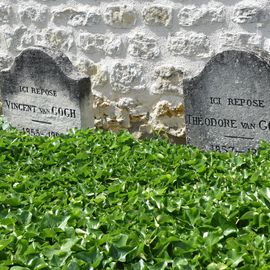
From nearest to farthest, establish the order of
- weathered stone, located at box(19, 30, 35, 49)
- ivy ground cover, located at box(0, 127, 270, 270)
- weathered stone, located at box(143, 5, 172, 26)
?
1. ivy ground cover, located at box(0, 127, 270, 270)
2. weathered stone, located at box(143, 5, 172, 26)
3. weathered stone, located at box(19, 30, 35, 49)

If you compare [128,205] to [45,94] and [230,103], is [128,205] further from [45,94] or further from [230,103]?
[45,94]

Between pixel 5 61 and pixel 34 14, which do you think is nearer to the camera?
pixel 34 14

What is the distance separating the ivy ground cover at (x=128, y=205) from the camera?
2.88 meters

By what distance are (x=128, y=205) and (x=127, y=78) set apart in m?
2.79

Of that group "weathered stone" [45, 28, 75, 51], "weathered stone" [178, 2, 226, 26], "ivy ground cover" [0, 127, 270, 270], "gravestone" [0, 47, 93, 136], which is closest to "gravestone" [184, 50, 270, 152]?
"ivy ground cover" [0, 127, 270, 270]

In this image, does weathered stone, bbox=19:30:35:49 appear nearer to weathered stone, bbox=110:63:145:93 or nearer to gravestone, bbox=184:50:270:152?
weathered stone, bbox=110:63:145:93

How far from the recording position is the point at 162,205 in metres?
3.41

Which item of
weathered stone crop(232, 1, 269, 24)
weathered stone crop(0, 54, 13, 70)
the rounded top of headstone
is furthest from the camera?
weathered stone crop(0, 54, 13, 70)

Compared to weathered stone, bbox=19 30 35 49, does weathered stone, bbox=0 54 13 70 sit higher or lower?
lower

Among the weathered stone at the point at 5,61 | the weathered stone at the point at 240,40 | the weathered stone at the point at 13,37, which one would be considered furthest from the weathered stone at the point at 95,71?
the weathered stone at the point at 240,40

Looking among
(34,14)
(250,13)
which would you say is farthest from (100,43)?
(250,13)

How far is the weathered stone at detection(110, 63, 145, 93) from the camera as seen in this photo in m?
6.13

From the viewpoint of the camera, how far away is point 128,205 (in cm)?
351

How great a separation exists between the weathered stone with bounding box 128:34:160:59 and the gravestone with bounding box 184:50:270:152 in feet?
3.17
